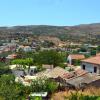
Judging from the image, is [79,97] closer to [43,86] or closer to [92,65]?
[43,86]

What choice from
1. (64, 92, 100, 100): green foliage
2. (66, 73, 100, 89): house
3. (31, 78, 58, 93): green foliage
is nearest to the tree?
(66, 73, 100, 89): house

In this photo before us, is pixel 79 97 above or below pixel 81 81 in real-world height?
above

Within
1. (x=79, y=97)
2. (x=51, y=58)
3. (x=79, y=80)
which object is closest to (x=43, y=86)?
(x=79, y=80)

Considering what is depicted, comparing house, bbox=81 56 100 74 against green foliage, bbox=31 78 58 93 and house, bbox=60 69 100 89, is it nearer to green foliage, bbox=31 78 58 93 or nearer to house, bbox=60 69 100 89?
house, bbox=60 69 100 89

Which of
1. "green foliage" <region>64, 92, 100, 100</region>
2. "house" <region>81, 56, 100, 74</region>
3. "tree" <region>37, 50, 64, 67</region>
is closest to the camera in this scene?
"green foliage" <region>64, 92, 100, 100</region>

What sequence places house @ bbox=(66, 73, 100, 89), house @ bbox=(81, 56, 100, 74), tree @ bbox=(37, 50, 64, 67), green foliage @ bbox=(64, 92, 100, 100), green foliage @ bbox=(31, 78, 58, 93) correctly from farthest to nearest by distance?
tree @ bbox=(37, 50, 64, 67) < house @ bbox=(81, 56, 100, 74) < house @ bbox=(66, 73, 100, 89) < green foliage @ bbox=(31, 78, 58, 93) < green foliage @ bbox=(64, 92, 100, 100)

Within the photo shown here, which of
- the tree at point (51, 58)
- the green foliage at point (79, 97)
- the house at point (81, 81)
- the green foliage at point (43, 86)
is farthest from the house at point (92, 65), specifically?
the tree at point (51, 58)

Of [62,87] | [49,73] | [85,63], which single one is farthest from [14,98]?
[85,63]

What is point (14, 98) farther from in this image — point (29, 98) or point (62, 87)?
point (62, 87)

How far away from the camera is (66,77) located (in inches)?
1368

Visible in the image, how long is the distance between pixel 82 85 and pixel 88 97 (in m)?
5.70

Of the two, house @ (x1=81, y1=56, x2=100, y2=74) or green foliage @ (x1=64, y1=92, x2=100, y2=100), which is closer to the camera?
green foliage @ (x1=64, y1=92, x2=100, y2=100)

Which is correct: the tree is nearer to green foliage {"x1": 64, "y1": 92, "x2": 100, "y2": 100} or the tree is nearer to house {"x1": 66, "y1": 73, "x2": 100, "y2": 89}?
house {"x1": 66, "y1": 73, "x2": 100, "y2": 89}

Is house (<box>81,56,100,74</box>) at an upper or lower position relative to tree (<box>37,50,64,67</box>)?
upper
